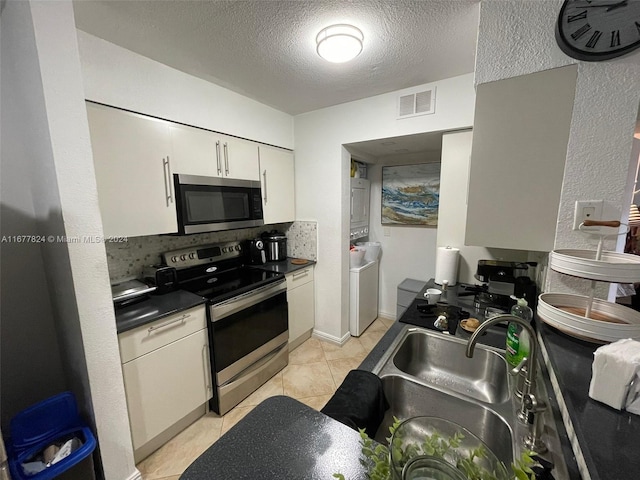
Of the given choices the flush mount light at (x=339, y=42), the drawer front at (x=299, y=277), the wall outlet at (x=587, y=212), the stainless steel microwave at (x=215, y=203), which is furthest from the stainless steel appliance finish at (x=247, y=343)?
the wall outlet at (x=587, y=212)

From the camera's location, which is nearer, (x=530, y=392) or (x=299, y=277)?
(x=530, y=392)

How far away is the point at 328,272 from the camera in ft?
8.61

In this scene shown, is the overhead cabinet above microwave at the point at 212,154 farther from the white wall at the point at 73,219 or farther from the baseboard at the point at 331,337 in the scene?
the baseboard at the point at 331,337

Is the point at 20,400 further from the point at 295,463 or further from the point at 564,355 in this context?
the point at 564,355

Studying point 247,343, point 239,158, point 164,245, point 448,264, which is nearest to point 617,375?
point 448,264

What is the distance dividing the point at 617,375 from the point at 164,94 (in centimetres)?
234

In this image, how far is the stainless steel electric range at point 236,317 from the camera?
1767 millimetres

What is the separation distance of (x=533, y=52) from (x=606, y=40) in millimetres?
211

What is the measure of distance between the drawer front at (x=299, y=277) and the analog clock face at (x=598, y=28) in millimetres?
2097

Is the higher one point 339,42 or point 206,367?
point 339,42

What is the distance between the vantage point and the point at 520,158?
3.67 ft

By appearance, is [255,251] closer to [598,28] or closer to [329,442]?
[329,442]

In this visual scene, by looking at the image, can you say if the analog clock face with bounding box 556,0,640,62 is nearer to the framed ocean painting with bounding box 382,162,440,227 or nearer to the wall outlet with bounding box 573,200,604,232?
the wall outlet with bounding box 573,200,604,232

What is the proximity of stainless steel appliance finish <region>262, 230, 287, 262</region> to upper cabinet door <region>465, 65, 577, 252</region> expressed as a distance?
1.80m
